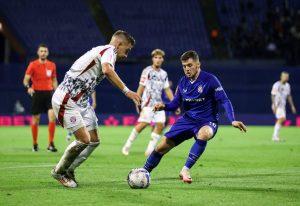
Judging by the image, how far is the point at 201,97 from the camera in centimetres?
1041

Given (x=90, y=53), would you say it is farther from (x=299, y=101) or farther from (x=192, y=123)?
(x=299, y=101)

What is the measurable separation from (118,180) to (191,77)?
6.15 feet

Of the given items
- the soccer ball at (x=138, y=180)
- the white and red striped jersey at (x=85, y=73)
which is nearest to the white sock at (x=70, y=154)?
the white and red striped jersey at (x=85, y=73)

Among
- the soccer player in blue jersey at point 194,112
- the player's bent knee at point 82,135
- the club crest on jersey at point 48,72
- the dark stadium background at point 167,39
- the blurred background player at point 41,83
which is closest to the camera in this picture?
the player's bent knee at point 82,135

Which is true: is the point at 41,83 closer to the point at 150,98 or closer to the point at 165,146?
the point at 150,98

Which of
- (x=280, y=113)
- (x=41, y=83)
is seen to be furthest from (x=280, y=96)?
(x=41, y=83)

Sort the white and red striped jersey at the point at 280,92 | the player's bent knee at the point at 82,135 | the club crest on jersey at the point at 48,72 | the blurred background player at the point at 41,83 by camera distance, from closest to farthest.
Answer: the player's bent knee at the point at 82,135, the blurred background player at the point at 41,83, the club crest on jersey at the point at 48,72, the white and red striped jersey at the point at 280,92

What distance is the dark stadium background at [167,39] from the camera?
30.8m

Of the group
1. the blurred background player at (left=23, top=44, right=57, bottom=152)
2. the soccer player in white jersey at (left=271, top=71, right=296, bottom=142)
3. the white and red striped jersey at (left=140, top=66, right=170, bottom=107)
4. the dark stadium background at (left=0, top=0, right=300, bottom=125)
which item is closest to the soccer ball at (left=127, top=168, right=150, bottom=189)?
the white and red striped jersey at (left=140, top=66, right=170, bottom=107)

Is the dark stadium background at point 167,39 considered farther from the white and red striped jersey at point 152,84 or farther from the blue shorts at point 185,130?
the blue shorts at point 185,130

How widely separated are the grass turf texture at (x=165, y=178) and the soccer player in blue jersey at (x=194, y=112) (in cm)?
42

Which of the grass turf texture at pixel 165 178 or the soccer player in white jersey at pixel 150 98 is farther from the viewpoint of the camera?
the soccer player in white jersey at pixel 150 98

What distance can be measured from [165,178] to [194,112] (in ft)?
3.96

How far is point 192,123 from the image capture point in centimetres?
1038
